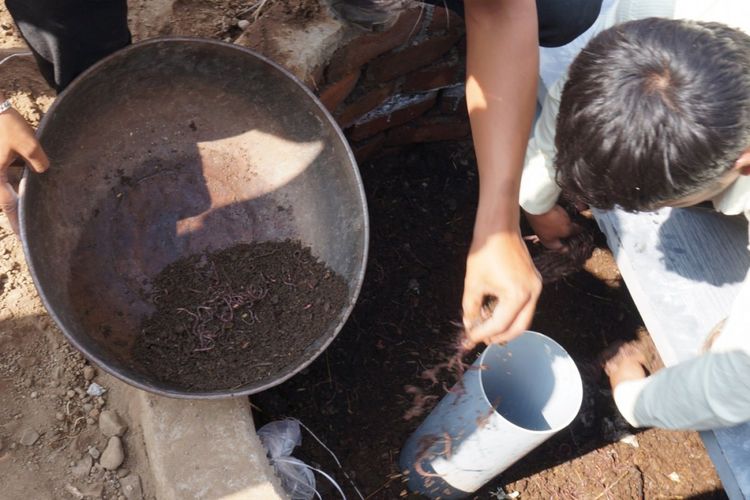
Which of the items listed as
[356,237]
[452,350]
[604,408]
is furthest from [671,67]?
[604,408]

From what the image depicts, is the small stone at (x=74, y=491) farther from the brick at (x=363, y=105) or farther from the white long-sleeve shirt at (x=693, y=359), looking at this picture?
the white long-sleeve shirt at (x=693, y=359)

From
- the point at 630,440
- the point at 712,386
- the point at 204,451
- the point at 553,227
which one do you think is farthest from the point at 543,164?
the point at 204,451

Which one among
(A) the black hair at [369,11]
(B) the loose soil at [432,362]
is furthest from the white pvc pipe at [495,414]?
(A) the black hair at [369,11]

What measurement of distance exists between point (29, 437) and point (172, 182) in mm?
650

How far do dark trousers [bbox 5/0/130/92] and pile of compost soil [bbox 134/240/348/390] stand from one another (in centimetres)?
51

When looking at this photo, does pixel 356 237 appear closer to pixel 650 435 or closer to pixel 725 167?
pixel 725 167

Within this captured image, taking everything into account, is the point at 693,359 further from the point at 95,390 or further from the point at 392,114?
the point at 95,390

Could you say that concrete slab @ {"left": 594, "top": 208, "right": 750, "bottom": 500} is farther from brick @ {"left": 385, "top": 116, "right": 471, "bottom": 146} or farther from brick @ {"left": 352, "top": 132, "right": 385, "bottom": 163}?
brick @ {"left": 352, "top": 132, "right": 385, "bottom": 163}

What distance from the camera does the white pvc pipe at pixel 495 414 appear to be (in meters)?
1.55

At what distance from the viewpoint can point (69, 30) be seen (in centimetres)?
147

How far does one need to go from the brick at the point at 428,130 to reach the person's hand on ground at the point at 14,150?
1295mm

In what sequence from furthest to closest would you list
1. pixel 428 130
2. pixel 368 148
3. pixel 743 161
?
pixel 428 130, pixel 368 148, pixel 743 161

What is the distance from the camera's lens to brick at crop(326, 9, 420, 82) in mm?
1887

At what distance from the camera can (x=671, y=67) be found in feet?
4.33
